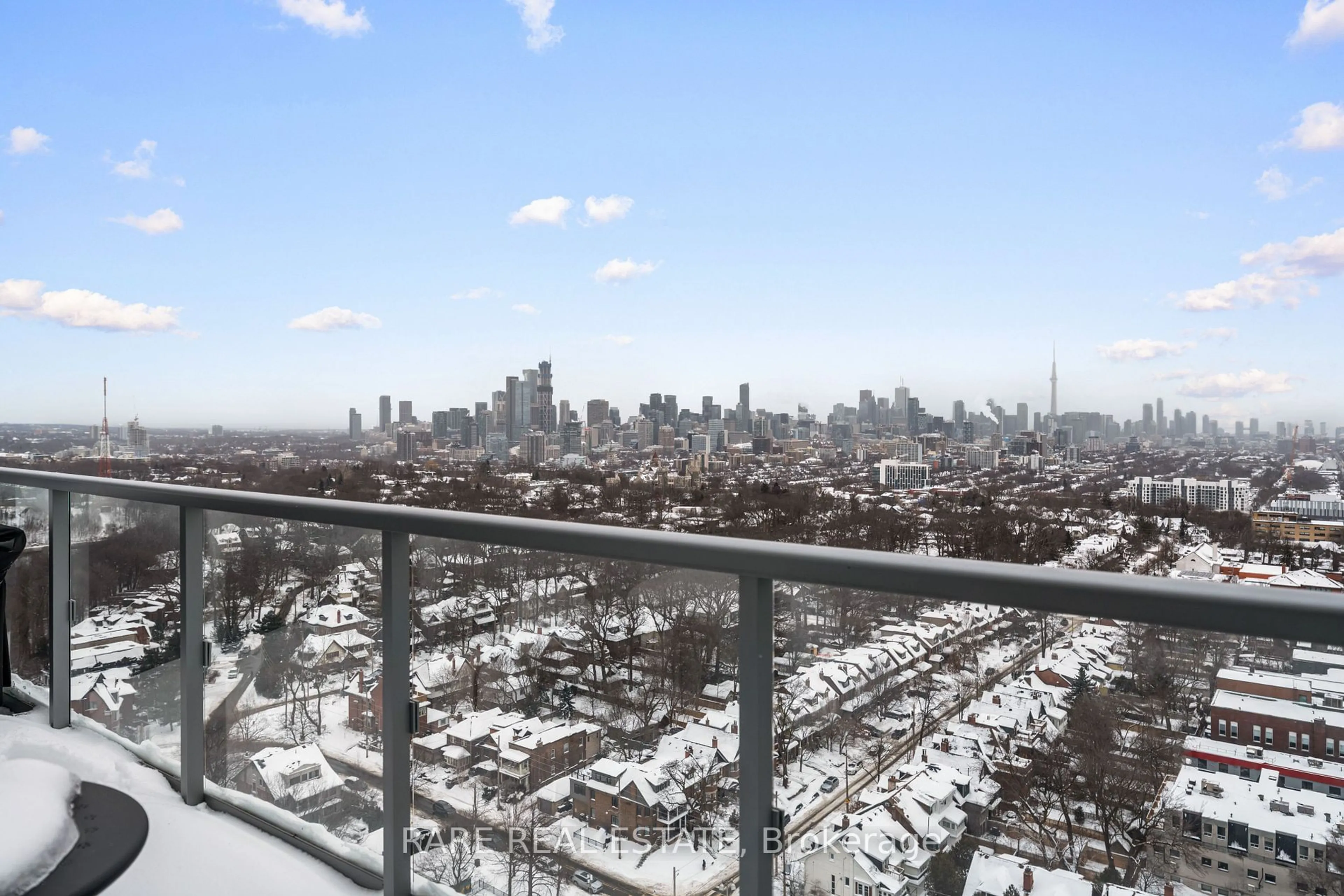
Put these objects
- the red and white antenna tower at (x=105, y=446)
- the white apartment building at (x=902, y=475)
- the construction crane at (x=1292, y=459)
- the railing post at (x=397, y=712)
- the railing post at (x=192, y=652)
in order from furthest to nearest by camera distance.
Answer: the white apartment building at (x=902, y=475) < the construction crane at (x=1292, y=459) < the red and white antenna tower at (x=105, y=446) < the railing post at (x=192, y=652) < the railing post at (x=397, y=712)

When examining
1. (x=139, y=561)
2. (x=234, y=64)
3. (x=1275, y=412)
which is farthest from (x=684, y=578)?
(x=234, y=64)

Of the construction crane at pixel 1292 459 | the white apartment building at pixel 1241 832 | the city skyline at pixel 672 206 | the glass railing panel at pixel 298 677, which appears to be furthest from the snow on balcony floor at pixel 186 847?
the city skyline at pixel 672 206

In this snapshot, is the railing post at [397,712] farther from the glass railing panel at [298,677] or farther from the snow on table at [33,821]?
the snow on table at [33,821]

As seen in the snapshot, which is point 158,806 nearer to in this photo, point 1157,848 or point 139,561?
point 139,561

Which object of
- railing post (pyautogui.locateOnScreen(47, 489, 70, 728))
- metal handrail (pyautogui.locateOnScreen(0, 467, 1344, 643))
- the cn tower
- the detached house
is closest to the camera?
metal handrail (pyautogui.locateOnScreen(0, 467, 1344, 643))

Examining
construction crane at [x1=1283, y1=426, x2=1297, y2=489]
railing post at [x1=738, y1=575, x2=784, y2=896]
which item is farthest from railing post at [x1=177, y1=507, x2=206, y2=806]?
construction crane at [x1=1283, y1=426, x2=1297, y2=489]

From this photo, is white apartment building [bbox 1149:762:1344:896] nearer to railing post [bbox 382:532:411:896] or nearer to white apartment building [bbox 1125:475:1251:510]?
railing post [bbox 382:532:411:896]
